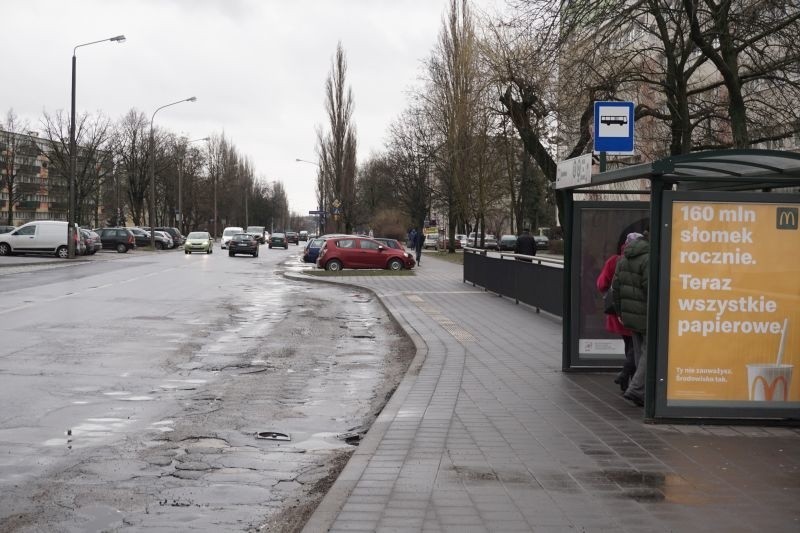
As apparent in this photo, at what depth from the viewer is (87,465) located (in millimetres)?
6574

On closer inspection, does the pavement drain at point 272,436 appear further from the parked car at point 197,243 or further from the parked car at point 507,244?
the parked car at point 507,244

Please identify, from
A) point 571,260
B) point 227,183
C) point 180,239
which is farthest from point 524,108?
point 227,183

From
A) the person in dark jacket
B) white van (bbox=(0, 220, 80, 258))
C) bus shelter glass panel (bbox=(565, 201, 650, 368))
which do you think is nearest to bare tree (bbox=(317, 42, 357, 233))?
white van (bbox=(0, 220, 80, 258))

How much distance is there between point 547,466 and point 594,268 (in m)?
5.09

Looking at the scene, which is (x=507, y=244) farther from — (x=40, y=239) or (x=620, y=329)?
A: (x=620, y=329)

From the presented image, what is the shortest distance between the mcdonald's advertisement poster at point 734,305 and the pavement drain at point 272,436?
10.3ft

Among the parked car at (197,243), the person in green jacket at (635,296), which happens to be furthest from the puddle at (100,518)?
the parked car at (197,243)

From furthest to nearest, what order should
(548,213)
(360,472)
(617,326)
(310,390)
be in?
(548,213), (310,390), (617,326), (360,472)

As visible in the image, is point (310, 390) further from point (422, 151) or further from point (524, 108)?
point (422, 151)

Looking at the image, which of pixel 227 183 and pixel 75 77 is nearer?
pixel 75 77

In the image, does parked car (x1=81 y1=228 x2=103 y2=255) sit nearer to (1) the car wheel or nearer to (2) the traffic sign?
(1) the car wheel

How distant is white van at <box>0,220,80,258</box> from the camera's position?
47375 millimetres

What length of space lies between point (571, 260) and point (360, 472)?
547cm

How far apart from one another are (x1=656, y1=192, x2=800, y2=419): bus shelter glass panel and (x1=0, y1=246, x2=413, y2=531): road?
8.92 feet
